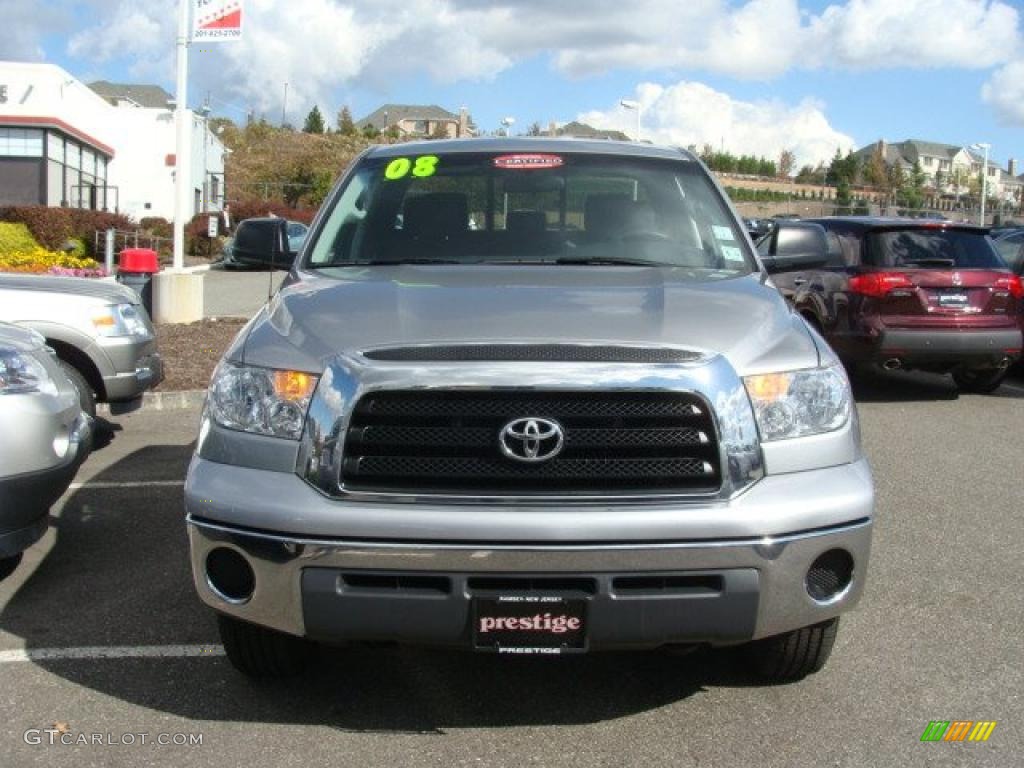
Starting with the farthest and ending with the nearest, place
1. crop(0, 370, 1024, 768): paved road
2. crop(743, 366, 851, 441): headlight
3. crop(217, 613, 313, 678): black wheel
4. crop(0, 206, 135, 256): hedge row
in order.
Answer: crop(0, 206, 135, 256): hedge row, crop(217, 613, 313, 678): black wheel, crop(0, 370, 1024, 768): paved road, crop(743, 366, 851, 441): headlight

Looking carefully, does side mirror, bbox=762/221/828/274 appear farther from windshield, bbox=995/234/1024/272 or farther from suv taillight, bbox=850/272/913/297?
windshield, bbox=995/234/1024/272

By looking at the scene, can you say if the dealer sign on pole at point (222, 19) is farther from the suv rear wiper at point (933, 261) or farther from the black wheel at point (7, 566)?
the black wheel at point (7, 566)

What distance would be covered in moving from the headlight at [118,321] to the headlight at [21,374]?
2696 millimetres

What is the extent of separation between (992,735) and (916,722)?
227 mm

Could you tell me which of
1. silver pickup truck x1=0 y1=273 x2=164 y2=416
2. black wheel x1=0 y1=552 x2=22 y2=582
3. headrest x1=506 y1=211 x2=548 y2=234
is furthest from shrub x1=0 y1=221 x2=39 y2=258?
headrest x1=506 y1=211 x2=548 y2=234

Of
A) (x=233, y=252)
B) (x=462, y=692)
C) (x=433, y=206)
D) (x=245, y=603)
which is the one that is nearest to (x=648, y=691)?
(x=462, y=692)

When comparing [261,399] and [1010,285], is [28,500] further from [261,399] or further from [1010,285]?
[1010,285]

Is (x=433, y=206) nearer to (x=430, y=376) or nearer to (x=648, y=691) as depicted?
(x=430, y=376)

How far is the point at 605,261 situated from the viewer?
4.48m

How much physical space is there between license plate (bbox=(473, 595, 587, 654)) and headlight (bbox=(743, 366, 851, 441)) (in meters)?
0.76

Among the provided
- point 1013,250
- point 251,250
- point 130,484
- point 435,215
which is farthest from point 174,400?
point 1013,250

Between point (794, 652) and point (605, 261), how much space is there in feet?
5.44

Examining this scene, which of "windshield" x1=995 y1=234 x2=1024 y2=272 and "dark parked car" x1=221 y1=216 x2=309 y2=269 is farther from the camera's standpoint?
"windshield" x1=995 y1=234 x2=1024 y2=272

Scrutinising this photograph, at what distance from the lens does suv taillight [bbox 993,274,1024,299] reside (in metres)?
10.4
